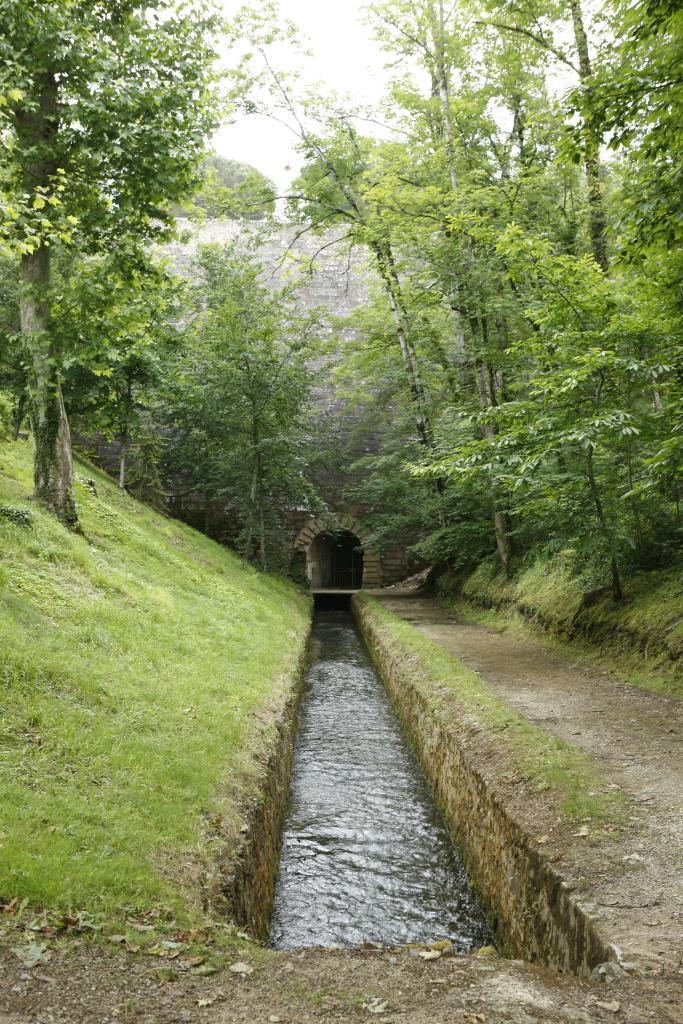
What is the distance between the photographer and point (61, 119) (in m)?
8.60

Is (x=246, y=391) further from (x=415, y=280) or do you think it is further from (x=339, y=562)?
(x=339, y=562)

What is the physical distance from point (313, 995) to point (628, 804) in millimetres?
2518

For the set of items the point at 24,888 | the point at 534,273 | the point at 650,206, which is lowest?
the point at 24,888

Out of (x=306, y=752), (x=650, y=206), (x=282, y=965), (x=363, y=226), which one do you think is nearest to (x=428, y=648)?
(x=306, y=752)

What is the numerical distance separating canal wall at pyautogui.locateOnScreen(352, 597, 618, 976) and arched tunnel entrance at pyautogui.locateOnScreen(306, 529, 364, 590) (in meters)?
20.8

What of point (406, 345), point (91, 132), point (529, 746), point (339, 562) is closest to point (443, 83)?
point (406, 345)

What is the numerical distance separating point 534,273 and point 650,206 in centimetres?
354

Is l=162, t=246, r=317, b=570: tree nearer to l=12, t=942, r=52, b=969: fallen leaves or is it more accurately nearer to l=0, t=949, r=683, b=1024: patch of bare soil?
l=12, t=942, r=52, b=969: fallen leaves

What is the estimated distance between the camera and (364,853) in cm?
576

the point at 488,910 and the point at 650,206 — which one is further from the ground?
the point at 650,206

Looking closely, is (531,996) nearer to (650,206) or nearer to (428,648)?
(650,206)

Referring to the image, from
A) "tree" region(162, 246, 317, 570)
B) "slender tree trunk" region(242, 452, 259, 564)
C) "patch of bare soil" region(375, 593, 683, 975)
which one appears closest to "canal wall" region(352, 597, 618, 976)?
"patch of bare soil" region(375, 593, 683, 975)

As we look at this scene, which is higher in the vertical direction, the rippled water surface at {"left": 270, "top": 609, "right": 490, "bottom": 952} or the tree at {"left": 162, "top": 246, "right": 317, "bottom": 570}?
the tree at {"left": 162, "top": 246, "right": 317, "bottom": 570}

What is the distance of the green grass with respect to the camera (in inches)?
177
